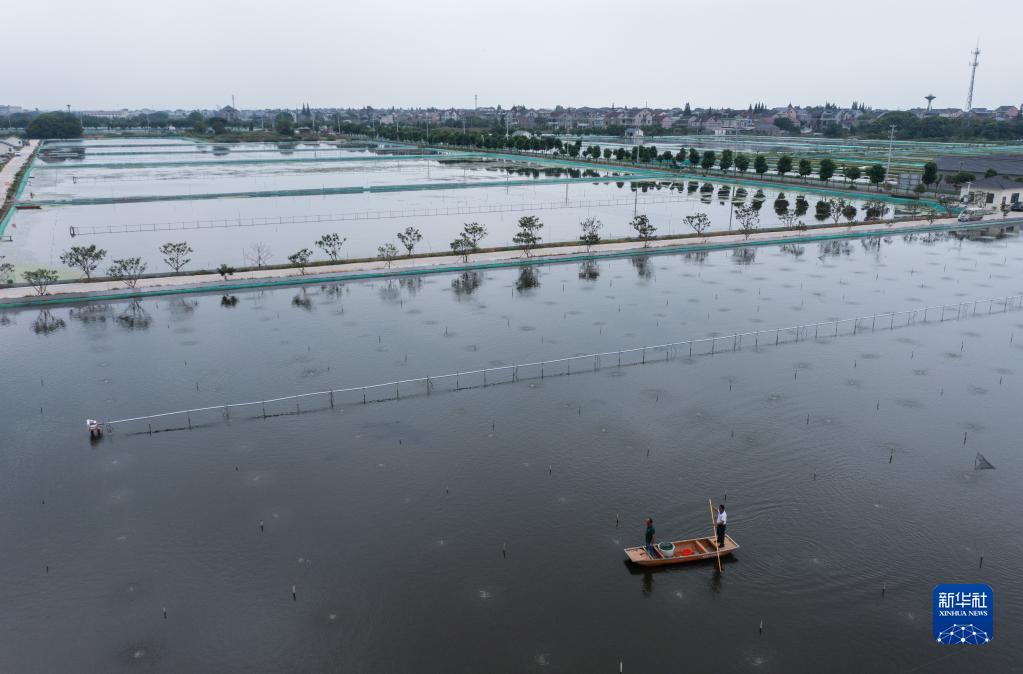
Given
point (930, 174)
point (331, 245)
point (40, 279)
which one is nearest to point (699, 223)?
point (331, 245)

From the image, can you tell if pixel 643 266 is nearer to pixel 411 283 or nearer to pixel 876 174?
pixel 411 283

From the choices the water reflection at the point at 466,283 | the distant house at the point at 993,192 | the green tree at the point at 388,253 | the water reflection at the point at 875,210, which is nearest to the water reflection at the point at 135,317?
the green tree at the point at 388,253

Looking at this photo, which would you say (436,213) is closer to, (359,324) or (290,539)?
(359,324)

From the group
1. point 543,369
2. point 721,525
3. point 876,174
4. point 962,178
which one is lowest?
point 721,525

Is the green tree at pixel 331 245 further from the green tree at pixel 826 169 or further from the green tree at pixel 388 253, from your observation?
the green tree at pixel 826 169

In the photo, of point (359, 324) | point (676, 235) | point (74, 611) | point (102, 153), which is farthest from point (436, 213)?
point (102, 153)

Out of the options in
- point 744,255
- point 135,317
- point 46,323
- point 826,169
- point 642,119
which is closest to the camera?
point 46,323

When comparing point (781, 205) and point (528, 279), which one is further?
point (781, 205)
